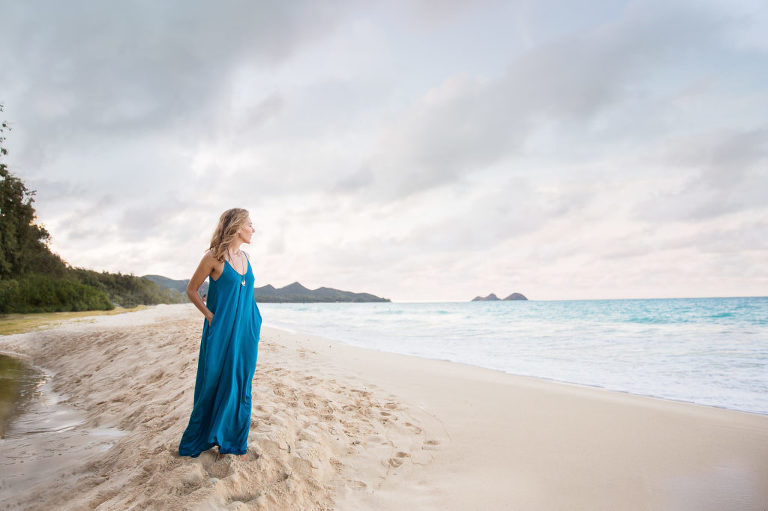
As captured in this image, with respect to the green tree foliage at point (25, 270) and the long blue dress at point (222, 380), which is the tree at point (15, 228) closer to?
the green tree foliage at point (25, 270)

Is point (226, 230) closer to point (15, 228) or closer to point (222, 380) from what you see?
point (222, 380)

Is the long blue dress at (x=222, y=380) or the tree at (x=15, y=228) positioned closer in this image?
the long blue dress at (x=222, y=380)

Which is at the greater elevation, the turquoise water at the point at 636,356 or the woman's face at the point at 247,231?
the woman's face at the point at 247,231

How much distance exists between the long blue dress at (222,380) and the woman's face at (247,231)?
10.3 inches

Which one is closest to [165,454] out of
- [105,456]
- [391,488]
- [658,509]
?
[105,456]

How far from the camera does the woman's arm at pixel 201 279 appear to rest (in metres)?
3.28

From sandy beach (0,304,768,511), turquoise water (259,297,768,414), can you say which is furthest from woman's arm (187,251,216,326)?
turquoise water (259,297,768,414)

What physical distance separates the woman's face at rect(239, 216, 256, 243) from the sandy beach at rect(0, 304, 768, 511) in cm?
175

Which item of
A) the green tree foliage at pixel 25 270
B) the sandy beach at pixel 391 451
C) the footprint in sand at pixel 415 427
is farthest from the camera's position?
the green tree foliage at pixel 25 270

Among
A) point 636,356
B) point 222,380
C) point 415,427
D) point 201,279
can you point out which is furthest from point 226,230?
point 636,356

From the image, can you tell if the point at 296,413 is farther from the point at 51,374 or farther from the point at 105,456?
the point at 51,374

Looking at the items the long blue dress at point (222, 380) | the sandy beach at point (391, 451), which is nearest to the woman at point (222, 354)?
Answer: the long blue dress at point (222, 380)

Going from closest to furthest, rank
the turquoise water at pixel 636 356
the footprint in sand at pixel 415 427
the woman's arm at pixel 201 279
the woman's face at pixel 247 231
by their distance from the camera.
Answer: the woman's arm at pixel 201 279 < the woman's face at pixel 247 231 < the footprint in sand at pixel 415 427 < the turquoise water at pixel 636 356

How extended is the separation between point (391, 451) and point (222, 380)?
70.8 inches
